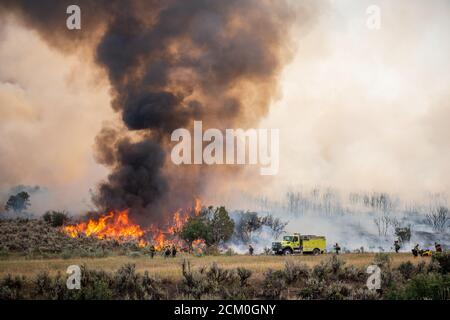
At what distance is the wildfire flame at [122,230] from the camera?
50375 millimetres

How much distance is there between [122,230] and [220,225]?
11.2 metres

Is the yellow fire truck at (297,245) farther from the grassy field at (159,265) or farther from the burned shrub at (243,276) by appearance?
the burned shrub at (243,276)

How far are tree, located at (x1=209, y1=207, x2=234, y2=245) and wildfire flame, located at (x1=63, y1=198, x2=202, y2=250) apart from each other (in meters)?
3.41

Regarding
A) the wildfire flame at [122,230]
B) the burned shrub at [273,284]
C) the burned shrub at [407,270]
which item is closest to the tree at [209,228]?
the wildfire flame at [122,230]

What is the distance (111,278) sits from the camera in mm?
18938

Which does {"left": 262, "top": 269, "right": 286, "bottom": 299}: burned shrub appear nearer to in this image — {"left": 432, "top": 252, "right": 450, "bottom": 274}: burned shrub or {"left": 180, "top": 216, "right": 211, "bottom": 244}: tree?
{"left": 432, "top": 252, "right": 450, "bottom": 274}: burned shrub

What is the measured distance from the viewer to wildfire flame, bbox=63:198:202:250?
5038cm

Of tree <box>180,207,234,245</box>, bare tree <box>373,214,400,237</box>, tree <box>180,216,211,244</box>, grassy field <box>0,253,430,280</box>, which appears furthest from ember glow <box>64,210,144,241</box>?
bare tree <box>373,214,400,237</box>

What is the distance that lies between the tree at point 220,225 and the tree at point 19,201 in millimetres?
51197

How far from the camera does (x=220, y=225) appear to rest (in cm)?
5544
